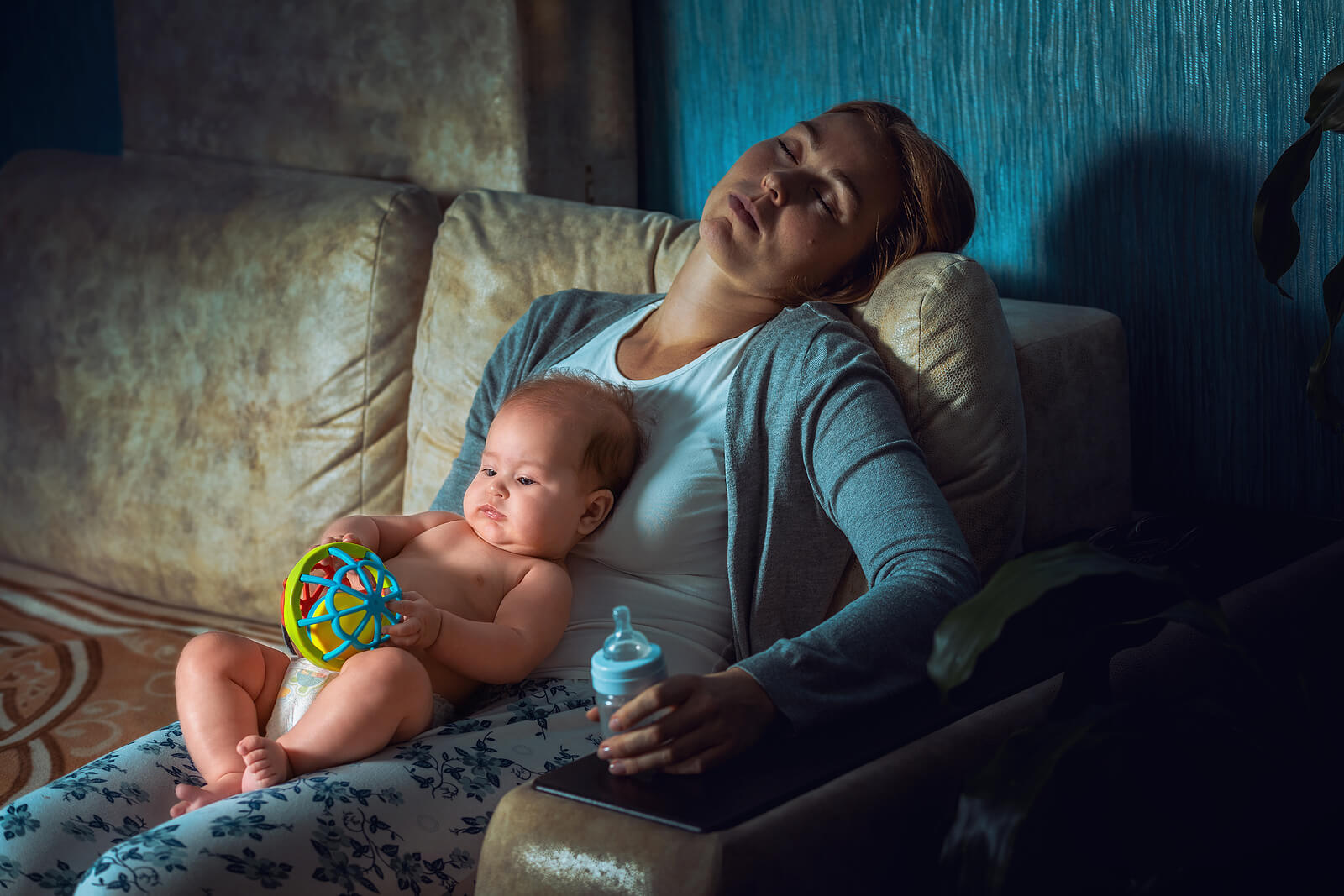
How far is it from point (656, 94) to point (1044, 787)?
1.62 m

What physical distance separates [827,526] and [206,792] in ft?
2.25

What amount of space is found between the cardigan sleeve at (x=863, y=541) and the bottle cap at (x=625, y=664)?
9 centimetres

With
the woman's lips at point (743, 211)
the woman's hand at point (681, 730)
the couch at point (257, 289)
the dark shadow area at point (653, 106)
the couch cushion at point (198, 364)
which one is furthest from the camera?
the dark shadow area at point (653, 106)

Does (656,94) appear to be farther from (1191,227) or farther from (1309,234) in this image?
(1309,234)

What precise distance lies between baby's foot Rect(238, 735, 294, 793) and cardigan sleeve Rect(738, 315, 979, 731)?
1.43ft

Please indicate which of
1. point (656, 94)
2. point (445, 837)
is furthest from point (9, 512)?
point (445, 837)

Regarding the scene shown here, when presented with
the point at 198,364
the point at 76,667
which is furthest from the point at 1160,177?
the point at 76,667

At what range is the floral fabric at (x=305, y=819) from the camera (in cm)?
95

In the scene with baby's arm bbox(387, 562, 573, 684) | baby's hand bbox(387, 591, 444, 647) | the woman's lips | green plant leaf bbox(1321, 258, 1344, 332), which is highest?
the woman's lips

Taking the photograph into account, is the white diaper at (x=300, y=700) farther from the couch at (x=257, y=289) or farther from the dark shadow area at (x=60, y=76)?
the dark shadow area at (x=60, y=76)

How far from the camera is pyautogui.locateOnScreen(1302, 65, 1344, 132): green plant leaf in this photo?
39.3 inches

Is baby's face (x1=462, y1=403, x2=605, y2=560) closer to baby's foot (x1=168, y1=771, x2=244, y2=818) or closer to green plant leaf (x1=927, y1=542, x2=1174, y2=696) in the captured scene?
baby's foot (x1=168, y1=771, x2=244, y2=818)

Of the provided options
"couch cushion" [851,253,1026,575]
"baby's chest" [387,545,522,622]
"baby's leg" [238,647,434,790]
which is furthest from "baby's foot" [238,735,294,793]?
"couch cushion" [851,253,1026,575]

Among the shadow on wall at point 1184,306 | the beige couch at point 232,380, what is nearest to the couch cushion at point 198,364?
the beige couch at point 232,380
